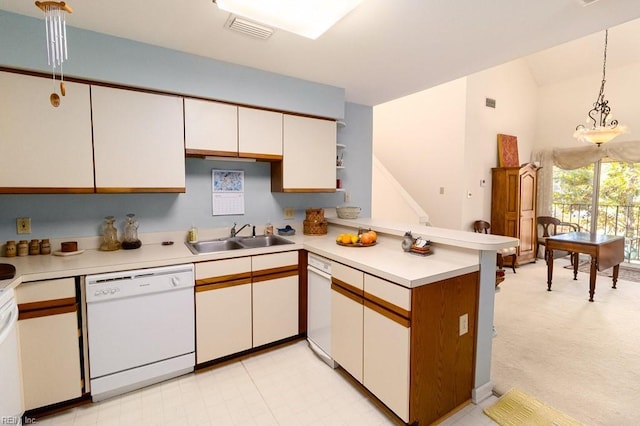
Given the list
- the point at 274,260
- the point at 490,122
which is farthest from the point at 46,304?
the point at 490,122

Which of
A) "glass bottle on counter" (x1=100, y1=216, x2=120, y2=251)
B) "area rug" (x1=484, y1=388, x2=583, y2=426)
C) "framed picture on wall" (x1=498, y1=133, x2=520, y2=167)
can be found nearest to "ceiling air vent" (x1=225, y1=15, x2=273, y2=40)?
"glass bottle on counter" (x1=100, y1=216, x2=120, y2=251)

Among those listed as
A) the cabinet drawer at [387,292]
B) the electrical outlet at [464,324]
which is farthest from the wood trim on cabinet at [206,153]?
the electrical outlet at [464,324]

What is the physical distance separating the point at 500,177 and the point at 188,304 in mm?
5393

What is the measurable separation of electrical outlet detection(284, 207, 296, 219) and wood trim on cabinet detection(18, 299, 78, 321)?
6.23 feet

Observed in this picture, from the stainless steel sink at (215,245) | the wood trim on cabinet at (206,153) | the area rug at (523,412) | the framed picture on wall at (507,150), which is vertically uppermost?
the framed picture on wall at (507,150)

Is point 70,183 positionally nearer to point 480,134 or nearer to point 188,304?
point 188,304

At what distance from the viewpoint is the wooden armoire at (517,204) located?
5.26 metres

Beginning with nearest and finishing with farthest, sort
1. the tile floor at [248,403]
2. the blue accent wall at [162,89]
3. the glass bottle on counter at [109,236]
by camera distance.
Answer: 1. the tile floor at [248,403]
2. the blue accent wall at [162,89]
3. the glass bottle on counter at [109,236]

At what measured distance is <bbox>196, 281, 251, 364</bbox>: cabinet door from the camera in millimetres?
2320

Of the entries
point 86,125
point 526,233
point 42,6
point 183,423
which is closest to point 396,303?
point 183,423

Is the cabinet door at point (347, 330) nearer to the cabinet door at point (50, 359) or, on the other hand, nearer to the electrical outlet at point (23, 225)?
the cabinet door at point (50, 359)

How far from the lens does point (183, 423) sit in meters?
1.86

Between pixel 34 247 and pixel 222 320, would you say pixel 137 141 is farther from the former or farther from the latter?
pixel 222 320

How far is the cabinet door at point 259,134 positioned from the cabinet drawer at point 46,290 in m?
1.52
